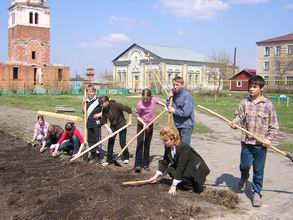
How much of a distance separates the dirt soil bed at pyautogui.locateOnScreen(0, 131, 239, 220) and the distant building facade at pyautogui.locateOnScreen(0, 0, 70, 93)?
149 feet

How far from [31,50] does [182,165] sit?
52.3m

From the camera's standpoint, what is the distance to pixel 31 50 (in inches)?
2132

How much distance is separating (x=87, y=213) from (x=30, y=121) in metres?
11.4

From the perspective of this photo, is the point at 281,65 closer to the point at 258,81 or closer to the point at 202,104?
the point at 202,104

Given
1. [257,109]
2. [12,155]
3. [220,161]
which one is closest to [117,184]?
[257,109]

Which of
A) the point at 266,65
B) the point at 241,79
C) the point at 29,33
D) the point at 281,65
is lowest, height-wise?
the point at 241,79

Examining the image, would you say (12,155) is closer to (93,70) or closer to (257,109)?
(257,109)

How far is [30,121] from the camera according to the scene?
602 inches

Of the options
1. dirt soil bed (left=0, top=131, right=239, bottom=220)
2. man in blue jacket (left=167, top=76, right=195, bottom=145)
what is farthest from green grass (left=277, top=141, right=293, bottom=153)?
dirt soil bed (left=0, top=131, right=239, bottom=220)

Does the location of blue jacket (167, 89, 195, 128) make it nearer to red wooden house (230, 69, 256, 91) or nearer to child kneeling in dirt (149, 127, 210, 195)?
child kneeling in dirt (149, 127, 210, 195)

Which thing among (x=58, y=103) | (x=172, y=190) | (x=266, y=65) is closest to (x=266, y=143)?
(x=172, y=190)


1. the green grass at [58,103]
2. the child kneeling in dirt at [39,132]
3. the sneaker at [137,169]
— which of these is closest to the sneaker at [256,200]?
the sneaker at [137,169]

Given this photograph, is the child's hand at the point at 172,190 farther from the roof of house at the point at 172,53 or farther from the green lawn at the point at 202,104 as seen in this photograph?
the roof of house at the point at 172,53

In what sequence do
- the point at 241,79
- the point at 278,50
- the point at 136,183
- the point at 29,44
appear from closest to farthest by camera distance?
1. the point at 136,183
2. the point at 29,44
3. the point at 241,79
4. the point at 278,50
